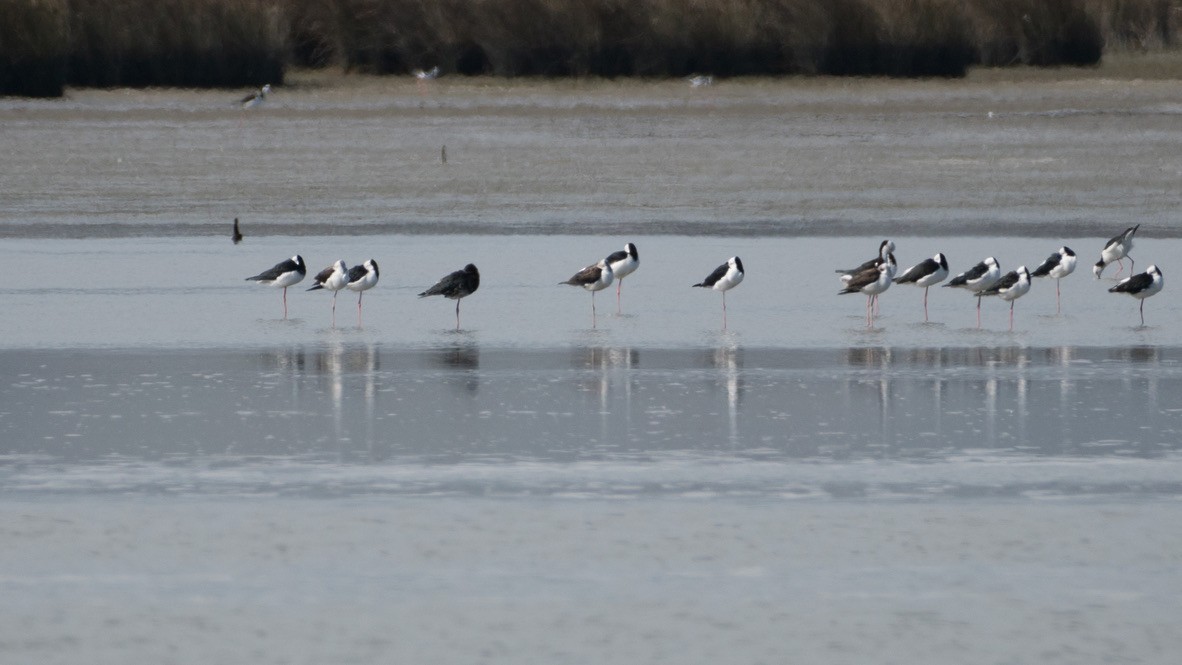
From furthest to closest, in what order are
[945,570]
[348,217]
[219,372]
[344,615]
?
[348,217] → [219,372] → [945,570] → [344,615]

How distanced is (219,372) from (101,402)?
1.28 meters

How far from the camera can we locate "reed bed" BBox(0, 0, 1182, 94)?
46.6 meters

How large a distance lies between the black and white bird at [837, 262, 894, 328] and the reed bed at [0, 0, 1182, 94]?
3209cm

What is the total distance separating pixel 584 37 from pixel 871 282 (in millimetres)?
34228

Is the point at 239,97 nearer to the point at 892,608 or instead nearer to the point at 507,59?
the point at 507,59

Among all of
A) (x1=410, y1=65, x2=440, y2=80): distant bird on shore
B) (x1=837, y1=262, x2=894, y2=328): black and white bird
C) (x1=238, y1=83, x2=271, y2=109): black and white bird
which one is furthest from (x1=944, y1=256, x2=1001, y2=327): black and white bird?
(x1=410, y1=65, x2=440, y2=80): distant bird on shore

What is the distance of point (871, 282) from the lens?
47.5 ft

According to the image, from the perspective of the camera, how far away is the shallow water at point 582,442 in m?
6.26

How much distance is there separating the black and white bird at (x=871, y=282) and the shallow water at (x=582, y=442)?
0.75 ft

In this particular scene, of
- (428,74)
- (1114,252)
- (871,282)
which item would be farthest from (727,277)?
(428,74)

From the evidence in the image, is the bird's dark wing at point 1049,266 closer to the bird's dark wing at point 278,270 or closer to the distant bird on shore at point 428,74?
the bird's dark wing at point 278,270

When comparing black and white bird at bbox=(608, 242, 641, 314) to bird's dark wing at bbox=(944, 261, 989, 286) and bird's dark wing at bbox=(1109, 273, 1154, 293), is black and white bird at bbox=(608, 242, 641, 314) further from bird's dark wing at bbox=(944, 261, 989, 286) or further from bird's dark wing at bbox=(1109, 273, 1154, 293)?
bird's dark wing at bbox=(1109, 273, 1154, 293)

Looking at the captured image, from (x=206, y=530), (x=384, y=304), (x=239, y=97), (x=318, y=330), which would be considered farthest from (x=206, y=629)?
(x=239, y=97)

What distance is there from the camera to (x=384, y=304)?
51.2 feet
